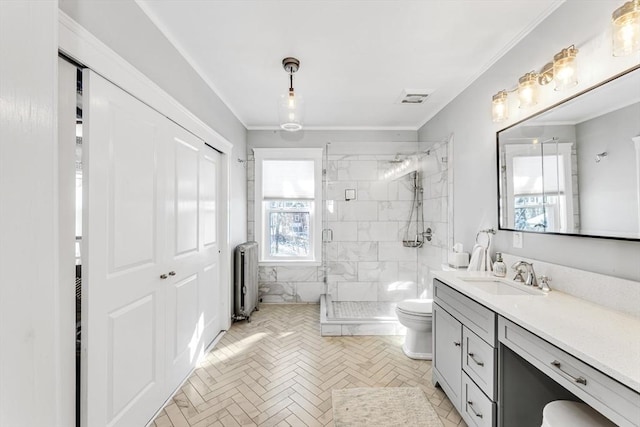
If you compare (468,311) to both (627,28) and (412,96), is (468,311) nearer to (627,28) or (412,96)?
(627,28)

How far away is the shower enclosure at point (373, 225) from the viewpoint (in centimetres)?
381

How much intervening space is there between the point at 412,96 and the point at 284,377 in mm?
2922

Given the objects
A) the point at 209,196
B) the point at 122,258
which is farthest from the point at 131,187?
the point at 209,196

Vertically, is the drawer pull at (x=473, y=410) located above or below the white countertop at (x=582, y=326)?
below

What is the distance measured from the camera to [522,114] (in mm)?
1989

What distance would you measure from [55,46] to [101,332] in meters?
1.29

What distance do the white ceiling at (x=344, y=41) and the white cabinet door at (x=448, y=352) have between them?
1.78 metres

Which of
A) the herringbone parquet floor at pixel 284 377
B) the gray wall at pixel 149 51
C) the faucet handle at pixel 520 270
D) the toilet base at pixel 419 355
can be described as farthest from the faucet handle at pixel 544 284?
the gray wall at pixel 149 51

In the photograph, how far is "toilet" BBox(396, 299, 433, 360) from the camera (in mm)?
2545

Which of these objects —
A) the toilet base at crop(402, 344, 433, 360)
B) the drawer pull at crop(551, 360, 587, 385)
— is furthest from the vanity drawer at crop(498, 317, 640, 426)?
the toilet base at crop(402, 344, 433, 360)

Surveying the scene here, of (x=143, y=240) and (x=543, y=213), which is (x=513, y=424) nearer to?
(x=543, y=213)

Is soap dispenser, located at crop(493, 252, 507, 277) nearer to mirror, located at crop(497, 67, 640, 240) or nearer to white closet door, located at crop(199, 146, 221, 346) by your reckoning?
mirror, located at crop(497, 67, 640, 240)

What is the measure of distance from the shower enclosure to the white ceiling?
0.92 m

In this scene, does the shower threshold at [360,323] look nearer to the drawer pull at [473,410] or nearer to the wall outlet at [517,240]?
the drawer pull at [473,410]
